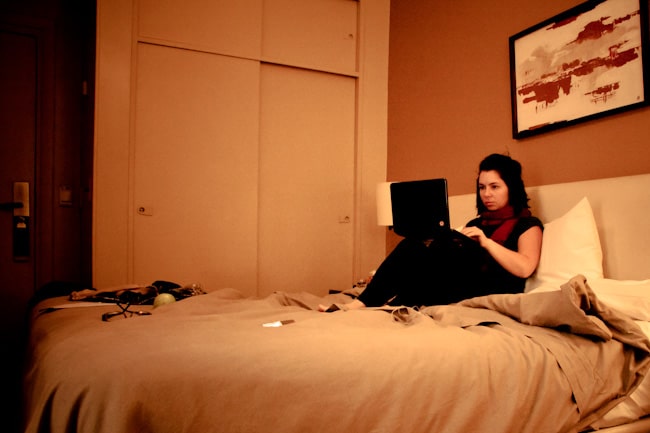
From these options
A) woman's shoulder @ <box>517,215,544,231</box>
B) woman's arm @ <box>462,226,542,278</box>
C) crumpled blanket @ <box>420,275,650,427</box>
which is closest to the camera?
crumpled blanket @ <box>420,275,650,427</box>

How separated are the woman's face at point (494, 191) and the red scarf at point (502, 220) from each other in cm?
3

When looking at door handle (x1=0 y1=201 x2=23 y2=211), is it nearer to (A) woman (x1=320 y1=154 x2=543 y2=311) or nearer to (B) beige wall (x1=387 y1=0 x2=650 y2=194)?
(A) woman (x1=320 y1=154 x2=543 y2=311)

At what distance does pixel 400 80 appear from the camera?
3246mm

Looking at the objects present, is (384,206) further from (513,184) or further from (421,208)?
(513,184)

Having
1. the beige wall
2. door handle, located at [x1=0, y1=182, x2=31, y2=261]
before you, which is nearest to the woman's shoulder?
the beige wall

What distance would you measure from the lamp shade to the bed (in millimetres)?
1524

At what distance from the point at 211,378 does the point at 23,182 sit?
2.73 metres

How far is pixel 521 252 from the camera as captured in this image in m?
1.61

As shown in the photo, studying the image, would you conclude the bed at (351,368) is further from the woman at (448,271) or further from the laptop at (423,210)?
the laptop at (423,210)

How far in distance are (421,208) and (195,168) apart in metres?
1.65

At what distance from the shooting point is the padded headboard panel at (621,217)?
1.45 meters

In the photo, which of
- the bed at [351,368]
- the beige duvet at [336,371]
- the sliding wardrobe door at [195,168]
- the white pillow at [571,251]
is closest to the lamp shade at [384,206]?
the sliding wardrobe door at [195,168]

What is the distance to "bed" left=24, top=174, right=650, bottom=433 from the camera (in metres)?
0.74

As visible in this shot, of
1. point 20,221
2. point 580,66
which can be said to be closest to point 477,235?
point 580,66
